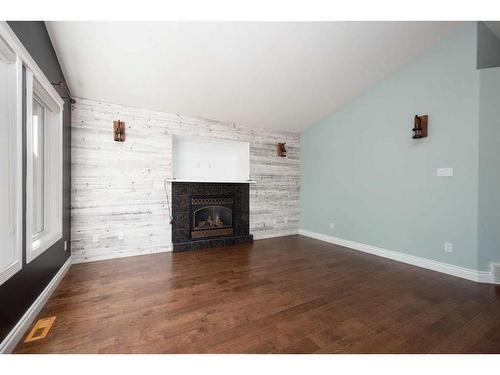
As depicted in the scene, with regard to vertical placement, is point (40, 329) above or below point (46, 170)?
below

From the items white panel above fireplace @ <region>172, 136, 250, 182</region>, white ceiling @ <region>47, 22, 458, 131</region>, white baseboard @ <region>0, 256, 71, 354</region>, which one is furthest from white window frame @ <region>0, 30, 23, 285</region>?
white panel above fireplace @ <region>172, 136, 250, 182</region>

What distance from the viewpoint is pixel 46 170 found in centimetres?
252

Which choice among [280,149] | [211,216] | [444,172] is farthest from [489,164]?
[211,216]

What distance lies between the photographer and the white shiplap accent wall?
125 inches

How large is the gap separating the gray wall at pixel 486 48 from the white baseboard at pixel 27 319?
5063 mm

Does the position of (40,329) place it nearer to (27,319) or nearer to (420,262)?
(27,319)

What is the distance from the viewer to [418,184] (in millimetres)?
3127

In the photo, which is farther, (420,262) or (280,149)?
(280,149)

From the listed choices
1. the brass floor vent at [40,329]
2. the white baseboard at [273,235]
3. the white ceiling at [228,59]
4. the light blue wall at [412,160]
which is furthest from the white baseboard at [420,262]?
the brass floor vent at [40,329]

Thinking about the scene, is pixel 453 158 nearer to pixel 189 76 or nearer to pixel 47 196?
pixel 189 76

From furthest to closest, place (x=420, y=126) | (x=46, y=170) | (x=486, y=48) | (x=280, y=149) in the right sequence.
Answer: (x=280, y=149) < (x=420, y=126) < (x=486, y=48) < (x=46, y=170)

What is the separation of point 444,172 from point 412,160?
42cm

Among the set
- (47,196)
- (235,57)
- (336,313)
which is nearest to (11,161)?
(47,196)

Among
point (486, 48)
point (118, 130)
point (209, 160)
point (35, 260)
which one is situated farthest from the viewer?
point (209, 160)
